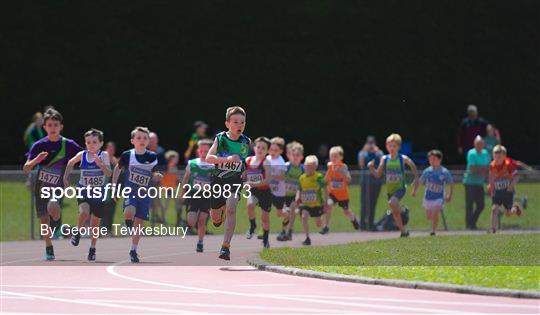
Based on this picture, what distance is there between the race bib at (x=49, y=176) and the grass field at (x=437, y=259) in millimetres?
3172

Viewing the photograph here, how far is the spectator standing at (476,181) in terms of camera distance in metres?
32.9

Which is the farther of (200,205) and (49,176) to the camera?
(200,205)

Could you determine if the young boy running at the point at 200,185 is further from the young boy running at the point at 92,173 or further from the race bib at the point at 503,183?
the race bib at the point at 503,183

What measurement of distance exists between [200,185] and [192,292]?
8729mm

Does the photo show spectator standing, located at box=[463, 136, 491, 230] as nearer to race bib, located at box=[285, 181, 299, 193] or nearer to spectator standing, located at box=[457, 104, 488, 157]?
spectator standing, located at box=[457, 104, 488, 157]

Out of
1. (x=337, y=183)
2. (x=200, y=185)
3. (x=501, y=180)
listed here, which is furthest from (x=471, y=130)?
(x=200, y=185)

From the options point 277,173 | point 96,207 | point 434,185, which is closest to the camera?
point 96,207

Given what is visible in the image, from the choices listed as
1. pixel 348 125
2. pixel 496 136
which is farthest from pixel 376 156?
pixel 348 125

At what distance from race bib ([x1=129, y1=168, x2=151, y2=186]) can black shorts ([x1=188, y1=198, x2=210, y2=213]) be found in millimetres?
2796

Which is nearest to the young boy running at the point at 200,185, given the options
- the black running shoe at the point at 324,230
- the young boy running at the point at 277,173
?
the young boy running at the point at 277,173

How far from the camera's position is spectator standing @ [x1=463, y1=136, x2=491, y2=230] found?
32.9 m

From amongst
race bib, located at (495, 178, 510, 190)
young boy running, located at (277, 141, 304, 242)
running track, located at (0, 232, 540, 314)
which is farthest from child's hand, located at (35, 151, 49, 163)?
race bib, located at (495, 178, 510, 190)

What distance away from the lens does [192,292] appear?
639 inches

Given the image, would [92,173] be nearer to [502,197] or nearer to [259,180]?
[259,180]
